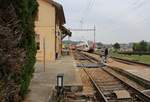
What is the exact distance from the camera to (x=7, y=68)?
882 cm

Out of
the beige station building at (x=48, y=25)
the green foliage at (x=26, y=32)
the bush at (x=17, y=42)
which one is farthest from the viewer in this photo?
the beige station building at (x=48, y=25)

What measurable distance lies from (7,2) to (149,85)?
10.8m

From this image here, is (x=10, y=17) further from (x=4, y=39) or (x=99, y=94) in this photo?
(x=99, y=94)

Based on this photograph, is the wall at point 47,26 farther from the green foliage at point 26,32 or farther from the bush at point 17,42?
the bush at point 17,42

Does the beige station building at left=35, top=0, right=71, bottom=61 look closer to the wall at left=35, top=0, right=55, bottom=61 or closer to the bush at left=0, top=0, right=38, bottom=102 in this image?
the wall at left=35, top=0, right=55, bottom=61

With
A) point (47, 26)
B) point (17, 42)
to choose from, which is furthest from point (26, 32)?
point (47, 26)

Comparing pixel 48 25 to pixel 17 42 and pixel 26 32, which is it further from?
pixel 17 42

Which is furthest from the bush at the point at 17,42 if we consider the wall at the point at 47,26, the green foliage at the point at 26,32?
the wall at the point at 47,26

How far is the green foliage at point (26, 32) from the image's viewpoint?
1043 cm

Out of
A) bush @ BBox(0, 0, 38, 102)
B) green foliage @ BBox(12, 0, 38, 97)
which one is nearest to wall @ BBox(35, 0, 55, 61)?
green foliage @ BBox(12, 0, 38, 97)

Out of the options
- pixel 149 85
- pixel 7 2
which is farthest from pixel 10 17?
pixel 149 85

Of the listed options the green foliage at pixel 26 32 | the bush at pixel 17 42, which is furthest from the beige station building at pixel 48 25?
the bush at pixel 17 42

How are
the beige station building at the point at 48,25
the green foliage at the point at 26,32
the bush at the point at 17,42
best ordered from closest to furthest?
the bush at the point at 17,42, the green foliage at the point at 26,32, the beige station building at the point at 48,25

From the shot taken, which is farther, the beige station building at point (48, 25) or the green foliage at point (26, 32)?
the beige station building at point (48, 25)
